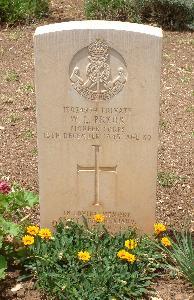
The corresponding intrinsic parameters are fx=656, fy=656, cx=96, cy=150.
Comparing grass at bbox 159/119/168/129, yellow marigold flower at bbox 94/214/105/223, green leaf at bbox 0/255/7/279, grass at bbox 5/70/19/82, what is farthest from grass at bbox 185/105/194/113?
green leaf at bbox 0/255/7/279

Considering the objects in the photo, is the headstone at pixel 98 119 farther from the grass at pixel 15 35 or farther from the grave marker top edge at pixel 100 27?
the grass at pixel 15 35

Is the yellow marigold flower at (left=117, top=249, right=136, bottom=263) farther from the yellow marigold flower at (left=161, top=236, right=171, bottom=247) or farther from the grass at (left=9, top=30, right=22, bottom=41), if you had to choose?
the grass at (left=9, top=30, right=22, bottom=41)

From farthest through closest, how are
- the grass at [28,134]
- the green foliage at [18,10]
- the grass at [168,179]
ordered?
the green foliage at [18,10], the grass at [28,134], the grass at [168,179]

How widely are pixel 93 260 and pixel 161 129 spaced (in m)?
2.57

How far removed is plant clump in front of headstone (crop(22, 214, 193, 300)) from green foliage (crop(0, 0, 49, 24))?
540 centimetres

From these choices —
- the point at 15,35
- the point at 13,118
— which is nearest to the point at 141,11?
the point at 15,35

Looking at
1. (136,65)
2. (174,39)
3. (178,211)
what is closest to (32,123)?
(178,211)

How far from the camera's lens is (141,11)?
30.5ft

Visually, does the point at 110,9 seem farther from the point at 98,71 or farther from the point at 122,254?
the point at 122,254

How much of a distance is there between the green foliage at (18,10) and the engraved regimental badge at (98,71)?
5396mm

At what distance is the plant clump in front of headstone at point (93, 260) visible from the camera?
3.83m

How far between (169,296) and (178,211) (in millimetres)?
1068

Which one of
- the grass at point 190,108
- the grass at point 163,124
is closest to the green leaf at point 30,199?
the grass at point 163,124

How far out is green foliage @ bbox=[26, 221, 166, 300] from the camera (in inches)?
151
